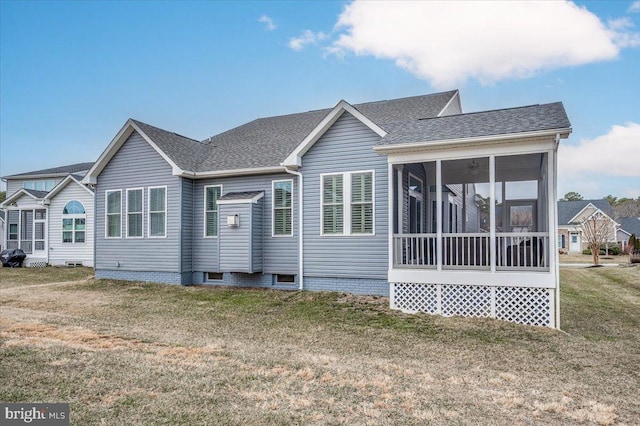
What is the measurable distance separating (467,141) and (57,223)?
816 inches

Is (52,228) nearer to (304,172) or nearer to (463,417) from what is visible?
(304,172)

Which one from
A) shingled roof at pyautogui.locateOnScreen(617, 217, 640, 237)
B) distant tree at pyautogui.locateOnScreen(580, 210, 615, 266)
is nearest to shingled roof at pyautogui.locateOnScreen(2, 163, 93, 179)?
distant tree at pyautogui.locateOnScreen(580, 210, 615, 266)

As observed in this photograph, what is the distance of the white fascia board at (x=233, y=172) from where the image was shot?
12.8 meters

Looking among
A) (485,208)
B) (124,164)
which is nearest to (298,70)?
(124,164)

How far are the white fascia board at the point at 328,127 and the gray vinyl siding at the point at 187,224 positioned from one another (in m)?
3.86

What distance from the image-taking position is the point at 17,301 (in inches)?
440

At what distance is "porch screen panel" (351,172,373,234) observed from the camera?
37.0ft

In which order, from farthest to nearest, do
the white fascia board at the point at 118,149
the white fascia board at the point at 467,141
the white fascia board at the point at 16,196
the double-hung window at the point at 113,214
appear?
1. the white fascia board at the point at 16,196
2. the double-hung window at the point at 113,214
3. the white fascia board at the point at 118,149
4. the white fascia board at the point at 467,141

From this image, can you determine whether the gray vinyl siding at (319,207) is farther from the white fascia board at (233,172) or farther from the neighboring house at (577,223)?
the neighboring house at (577,223)

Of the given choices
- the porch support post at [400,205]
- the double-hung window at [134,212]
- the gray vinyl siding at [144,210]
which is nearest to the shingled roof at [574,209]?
the porch support post at [400,205]

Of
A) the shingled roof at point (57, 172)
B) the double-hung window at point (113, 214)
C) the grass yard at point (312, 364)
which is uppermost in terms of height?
the shingled roof at point (57, 172)

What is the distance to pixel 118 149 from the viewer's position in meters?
14.8

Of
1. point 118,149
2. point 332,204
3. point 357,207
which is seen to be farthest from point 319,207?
point 118,149

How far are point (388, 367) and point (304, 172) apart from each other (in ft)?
23.8
